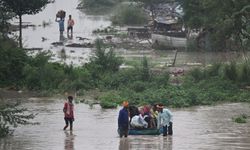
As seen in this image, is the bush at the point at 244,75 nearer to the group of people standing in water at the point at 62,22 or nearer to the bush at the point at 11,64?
the bush at the point at 11,64

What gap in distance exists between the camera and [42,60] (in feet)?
115

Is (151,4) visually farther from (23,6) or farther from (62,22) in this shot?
(23,6)

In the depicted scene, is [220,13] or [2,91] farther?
[220,13]

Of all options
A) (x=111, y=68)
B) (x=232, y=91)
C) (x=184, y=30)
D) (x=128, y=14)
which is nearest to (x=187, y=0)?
(x=184, y=30)

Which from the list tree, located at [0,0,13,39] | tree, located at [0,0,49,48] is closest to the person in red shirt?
tree, located at [0,0,13,39]

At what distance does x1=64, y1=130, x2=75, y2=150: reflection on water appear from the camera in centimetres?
2095

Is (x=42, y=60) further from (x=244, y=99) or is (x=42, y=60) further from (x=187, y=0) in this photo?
(x=187, y=0)

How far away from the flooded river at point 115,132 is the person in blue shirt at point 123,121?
0.25 m

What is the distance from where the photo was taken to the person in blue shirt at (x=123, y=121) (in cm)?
2212

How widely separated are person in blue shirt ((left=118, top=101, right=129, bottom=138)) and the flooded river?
25cm

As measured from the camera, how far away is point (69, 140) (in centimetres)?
2223

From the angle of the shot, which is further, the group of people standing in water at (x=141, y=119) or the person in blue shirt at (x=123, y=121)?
the group of people standing in water at (x=141, y=119)

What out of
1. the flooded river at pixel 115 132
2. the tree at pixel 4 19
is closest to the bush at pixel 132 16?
the tree at pixel 4 19

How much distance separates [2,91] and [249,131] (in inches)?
490
